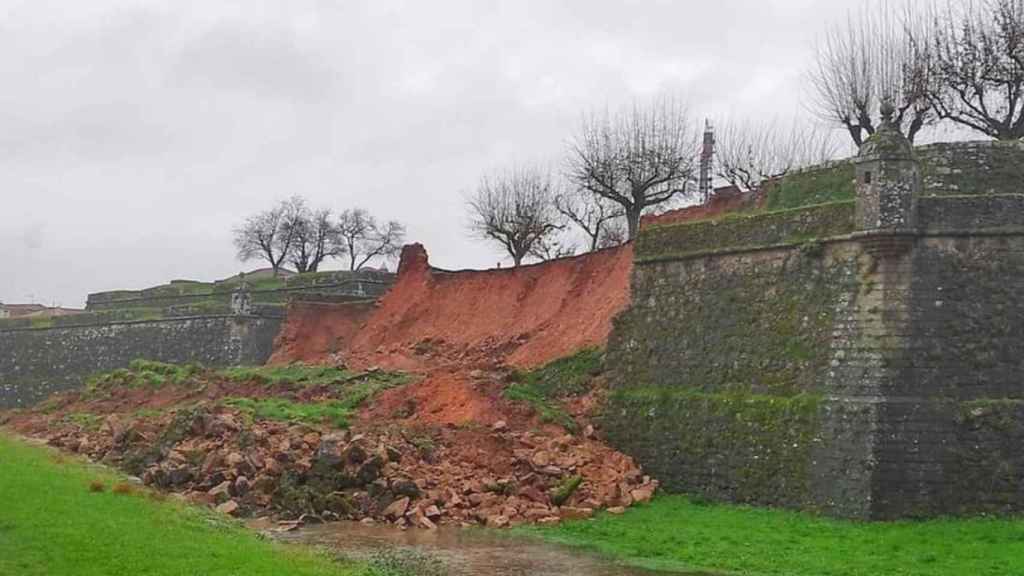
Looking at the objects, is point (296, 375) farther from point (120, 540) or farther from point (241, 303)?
point (120, 540)

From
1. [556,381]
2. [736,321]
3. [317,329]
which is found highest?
[317,329]

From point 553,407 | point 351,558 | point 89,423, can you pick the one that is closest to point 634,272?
point 553,407

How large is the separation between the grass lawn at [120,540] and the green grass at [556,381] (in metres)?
9.21

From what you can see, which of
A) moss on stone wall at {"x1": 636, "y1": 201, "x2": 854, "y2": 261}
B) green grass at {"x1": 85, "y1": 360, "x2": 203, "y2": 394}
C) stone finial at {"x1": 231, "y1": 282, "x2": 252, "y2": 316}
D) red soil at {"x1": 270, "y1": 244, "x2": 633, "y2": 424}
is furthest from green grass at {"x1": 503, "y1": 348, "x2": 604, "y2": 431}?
stone finial at {"x1": 231, "y1": 282, "x2": 252, "y2": 316}

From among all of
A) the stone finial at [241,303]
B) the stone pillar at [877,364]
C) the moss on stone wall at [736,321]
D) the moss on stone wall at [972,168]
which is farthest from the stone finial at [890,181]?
the stone finial at [241,303]

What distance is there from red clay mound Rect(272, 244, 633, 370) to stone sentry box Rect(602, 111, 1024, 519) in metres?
6.60

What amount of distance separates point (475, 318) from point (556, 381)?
452 inches

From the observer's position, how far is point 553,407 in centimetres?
2678

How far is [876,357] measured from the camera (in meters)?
20.2

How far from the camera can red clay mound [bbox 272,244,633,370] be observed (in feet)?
109

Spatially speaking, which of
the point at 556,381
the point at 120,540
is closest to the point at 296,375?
the point at 556,381

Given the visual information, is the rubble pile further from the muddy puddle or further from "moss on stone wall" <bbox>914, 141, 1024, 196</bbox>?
"moss on stone wall" <bbox>914, 141, 1024, 196</bbox>

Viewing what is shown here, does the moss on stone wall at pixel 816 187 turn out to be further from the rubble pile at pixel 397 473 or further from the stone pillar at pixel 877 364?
the rubble pile at pixel 397 473

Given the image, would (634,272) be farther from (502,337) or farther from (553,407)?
(502,337)
